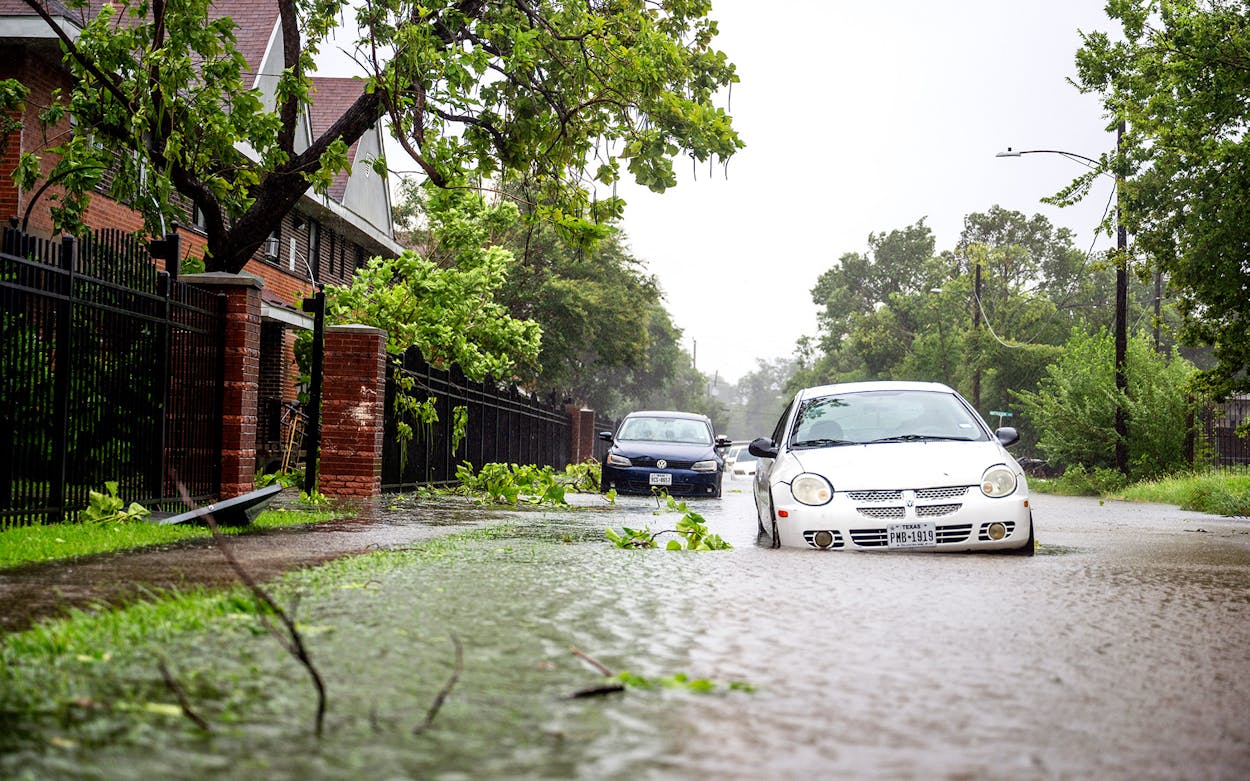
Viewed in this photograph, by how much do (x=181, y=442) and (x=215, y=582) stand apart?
17.4 feet

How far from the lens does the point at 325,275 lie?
32.1m

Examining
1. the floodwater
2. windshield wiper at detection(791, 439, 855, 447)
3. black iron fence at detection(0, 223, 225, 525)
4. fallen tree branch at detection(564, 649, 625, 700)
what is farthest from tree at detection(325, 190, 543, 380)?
fallen tree branch at detection(564, 649, 625, 700)

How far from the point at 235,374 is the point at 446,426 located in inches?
318

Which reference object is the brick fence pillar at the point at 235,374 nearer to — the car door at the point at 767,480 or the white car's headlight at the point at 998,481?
the car door at the point at 767,480

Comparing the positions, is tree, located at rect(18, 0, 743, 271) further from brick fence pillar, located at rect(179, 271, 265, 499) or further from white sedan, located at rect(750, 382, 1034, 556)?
white sedan, located at rect(750, 382, 1034, 556)

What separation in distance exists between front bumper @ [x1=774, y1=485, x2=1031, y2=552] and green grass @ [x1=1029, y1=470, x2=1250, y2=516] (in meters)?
14.9

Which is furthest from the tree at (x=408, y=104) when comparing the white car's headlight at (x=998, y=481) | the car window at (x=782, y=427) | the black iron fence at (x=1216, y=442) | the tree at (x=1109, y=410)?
the tree at (x=1109, y=410)

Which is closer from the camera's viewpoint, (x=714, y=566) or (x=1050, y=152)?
(x=714, y=566)

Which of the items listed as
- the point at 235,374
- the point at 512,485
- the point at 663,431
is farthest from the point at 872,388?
the point at 663,431

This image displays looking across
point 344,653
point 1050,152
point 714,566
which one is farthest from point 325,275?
point 344,653

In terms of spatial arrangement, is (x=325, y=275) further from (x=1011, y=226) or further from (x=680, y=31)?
(x=1011, y=226)

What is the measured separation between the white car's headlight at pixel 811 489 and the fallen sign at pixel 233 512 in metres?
3.97

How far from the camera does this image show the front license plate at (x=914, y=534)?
9359 mm

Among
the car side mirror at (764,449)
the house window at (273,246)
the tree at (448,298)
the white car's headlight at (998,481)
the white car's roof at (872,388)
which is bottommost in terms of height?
the white car's headlight at (998,481)
